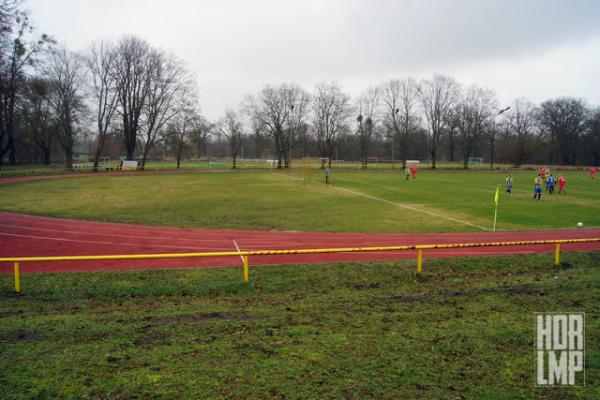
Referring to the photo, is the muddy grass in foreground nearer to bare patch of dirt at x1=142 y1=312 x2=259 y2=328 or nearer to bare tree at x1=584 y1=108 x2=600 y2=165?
bare patch of dirt at x1=142 y1=312 x2=259 y2=328

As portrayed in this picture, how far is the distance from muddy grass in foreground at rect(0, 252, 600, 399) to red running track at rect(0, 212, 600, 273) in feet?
4.11

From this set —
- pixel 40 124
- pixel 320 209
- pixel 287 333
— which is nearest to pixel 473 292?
pixel 287 333

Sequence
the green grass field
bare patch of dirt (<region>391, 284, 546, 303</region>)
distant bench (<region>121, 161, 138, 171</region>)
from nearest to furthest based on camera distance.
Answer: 1. bare patch of dirt (<region>391, 284, 546, 303</region>)
2. the green grass field
3. distant bench (<region>121, 161, 138, 171</region>)

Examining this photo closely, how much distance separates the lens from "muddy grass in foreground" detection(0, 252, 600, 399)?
516 centimetres

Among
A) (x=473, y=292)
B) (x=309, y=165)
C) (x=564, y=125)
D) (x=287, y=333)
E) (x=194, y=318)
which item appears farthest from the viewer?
(x=564, y=125)

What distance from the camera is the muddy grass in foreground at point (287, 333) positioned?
516 centimetres

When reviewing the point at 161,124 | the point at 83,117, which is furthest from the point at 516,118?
the point at 83,117

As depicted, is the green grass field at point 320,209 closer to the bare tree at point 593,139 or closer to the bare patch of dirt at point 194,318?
the bare patch of dirt at point 194,318

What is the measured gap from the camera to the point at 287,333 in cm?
677

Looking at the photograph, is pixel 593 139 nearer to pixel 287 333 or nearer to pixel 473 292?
pixel 473 292

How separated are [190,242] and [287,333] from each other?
8.67m

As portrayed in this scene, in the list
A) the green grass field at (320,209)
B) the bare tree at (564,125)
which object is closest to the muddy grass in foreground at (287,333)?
the green grass field at (320,209)

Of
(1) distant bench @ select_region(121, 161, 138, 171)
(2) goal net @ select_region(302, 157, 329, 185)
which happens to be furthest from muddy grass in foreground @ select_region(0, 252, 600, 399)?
(1) distant bench @ select_region(121, 161, 138, 171)

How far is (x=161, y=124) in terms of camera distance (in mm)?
66438
